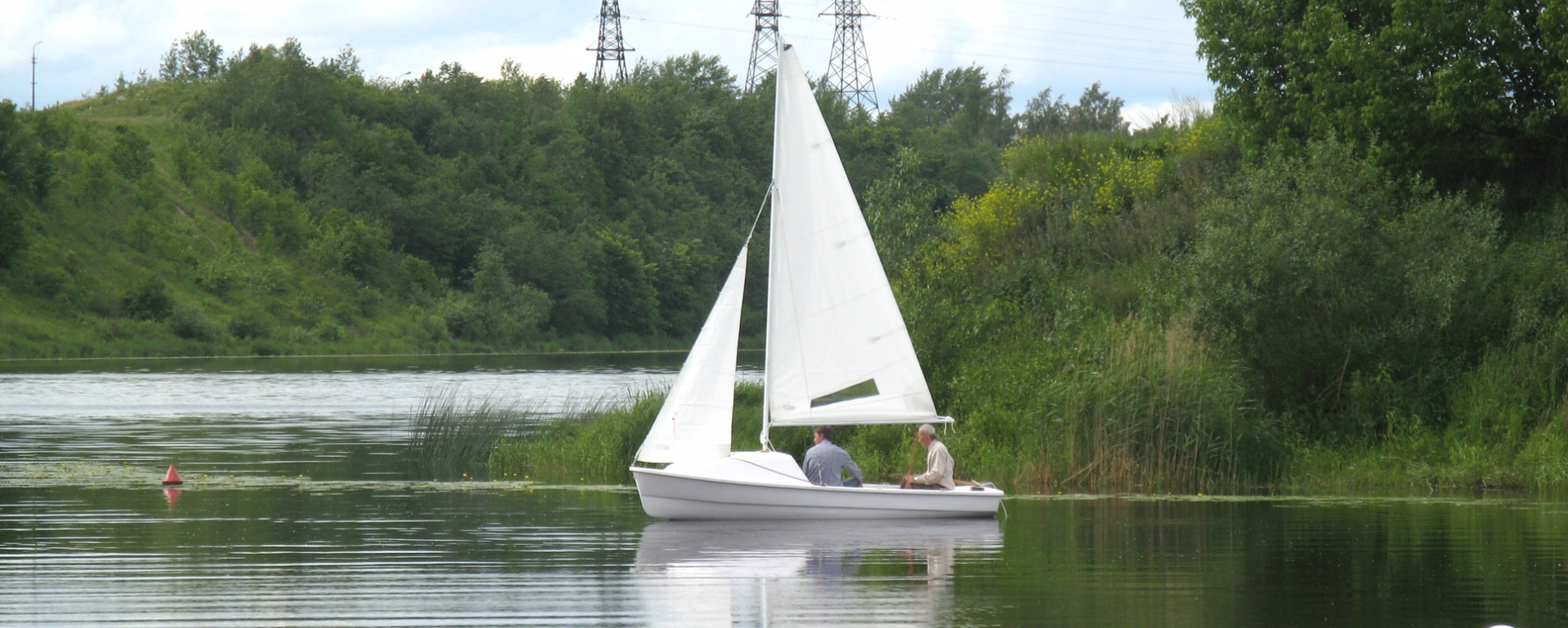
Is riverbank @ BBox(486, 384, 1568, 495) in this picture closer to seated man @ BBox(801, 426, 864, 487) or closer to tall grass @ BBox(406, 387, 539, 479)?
tall grass @ BBox(406, 387, 539, 479)

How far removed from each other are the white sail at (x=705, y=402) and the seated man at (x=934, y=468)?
2589mm

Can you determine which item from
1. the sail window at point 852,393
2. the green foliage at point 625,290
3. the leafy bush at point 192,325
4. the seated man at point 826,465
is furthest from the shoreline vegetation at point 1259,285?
the green foliage at point 625,290

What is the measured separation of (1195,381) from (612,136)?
359ft

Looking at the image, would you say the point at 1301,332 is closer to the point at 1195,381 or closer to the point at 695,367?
the point at 1195,381

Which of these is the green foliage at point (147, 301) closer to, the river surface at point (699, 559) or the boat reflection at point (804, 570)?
the river surface at point (699, 559)

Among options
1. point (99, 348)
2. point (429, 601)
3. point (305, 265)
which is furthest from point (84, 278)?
point (429, 601)

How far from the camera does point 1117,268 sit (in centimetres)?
3872

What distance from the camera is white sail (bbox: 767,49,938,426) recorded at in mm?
21922

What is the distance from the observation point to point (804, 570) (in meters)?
16.7

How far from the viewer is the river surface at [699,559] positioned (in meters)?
13.8

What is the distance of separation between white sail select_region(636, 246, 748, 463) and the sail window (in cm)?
162

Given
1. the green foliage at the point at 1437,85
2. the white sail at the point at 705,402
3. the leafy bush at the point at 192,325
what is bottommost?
the white sail at the point at 705,402

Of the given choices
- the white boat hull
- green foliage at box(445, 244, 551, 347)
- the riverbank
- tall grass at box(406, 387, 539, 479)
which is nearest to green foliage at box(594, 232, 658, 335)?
green foliage at box(445, 244, 551, 347)

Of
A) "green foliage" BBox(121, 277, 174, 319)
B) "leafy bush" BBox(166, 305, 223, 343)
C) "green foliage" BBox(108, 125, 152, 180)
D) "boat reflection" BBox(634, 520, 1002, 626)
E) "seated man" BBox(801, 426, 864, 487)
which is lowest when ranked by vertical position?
"boat reflection" BBox(634, 520, 1002, 626)
